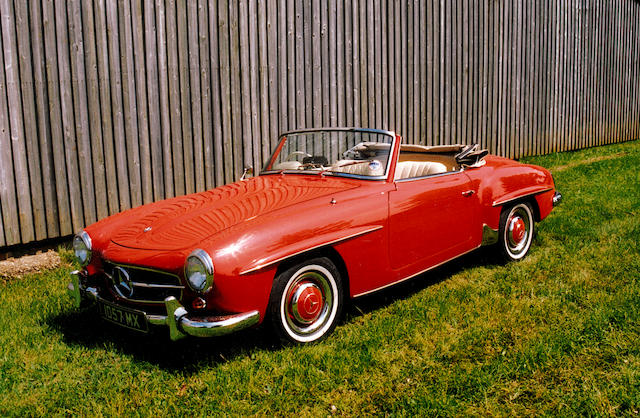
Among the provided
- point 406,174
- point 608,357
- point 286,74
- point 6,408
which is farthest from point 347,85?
point 6,408

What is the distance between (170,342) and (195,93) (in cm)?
328

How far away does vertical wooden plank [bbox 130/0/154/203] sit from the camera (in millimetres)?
6000

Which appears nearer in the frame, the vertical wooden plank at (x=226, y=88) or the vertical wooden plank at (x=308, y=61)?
the vertical wooden plank at (x=226, y=88)

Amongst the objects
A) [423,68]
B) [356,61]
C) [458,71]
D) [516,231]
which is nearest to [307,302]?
[516,231]

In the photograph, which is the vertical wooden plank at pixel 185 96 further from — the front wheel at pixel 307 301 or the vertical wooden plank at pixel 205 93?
the front wheel at pixel 307 301

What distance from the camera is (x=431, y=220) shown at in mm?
4613

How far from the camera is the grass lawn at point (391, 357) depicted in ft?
10.6

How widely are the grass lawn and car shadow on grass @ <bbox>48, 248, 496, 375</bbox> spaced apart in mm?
13

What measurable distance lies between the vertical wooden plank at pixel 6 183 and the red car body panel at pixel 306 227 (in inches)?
61.3

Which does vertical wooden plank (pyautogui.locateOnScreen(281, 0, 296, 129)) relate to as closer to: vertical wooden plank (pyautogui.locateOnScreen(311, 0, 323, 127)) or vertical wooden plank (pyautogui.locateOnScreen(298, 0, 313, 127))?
vertical wooden plank (pyautogui.locateOnScreen(298, 0, 313, 127))

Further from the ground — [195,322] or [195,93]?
[195,93]

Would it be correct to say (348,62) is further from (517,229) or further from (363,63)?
(517,229)

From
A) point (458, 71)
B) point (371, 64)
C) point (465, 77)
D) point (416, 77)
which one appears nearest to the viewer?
point (371, 64)

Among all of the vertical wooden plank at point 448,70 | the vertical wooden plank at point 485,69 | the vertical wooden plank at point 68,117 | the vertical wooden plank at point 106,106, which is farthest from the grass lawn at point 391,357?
the vertical wooden plank at point 485,69
